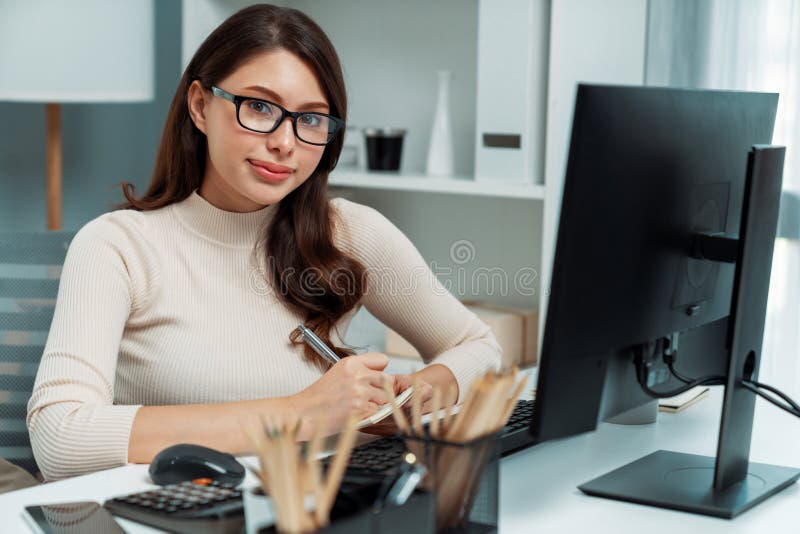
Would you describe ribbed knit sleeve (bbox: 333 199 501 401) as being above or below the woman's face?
below

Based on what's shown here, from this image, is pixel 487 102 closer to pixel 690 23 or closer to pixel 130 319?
pixel 690 23

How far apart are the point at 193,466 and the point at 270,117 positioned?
1.91 feet

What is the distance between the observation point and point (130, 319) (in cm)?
147

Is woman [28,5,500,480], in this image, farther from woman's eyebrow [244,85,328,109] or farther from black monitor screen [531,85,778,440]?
black monitor screen [531,85,778,440]

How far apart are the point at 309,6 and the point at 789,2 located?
125 centimetres

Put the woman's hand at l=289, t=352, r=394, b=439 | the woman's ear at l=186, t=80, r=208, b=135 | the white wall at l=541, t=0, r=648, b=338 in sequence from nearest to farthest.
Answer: the woman's hand at l=289, t=352, r=394, b=439, the woman's ear at l=186, t=80, r=208, b=135, the white wall at l=541, t=0, r=648, b=338

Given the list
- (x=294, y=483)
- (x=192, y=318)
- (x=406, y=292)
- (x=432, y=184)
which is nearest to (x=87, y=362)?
(x=192, y=318)

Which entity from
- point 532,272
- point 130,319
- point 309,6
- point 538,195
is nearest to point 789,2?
point 538,195

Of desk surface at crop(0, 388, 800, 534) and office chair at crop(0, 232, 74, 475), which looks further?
office chair at crop(0, 232, 74, 475)

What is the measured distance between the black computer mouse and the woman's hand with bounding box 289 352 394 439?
0.18 metres

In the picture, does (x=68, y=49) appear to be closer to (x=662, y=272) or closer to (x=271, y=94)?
(x=271, y=94)

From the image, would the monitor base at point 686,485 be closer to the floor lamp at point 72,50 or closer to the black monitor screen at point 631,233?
the black monitor screen at point 631,233

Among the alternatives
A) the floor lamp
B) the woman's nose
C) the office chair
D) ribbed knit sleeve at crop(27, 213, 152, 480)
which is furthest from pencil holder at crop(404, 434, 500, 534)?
the floor lamp

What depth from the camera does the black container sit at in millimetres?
2428
